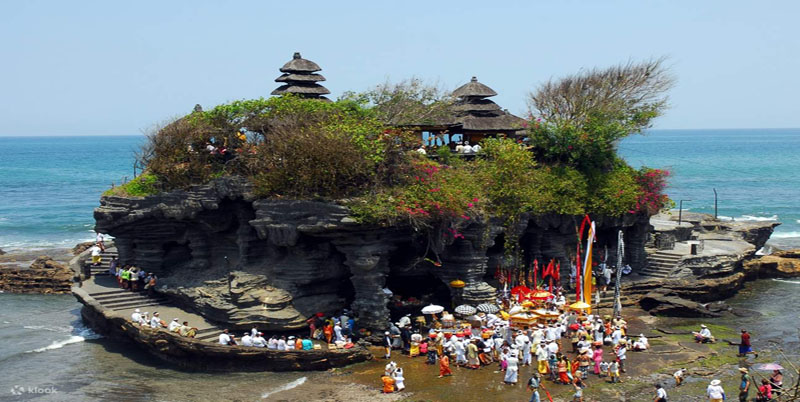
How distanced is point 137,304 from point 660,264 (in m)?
24.5

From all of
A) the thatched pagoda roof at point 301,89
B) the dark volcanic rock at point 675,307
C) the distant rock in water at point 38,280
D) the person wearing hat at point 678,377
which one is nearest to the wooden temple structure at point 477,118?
the thatched pagoda roof at point 301,89

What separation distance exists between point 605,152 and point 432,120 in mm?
8572

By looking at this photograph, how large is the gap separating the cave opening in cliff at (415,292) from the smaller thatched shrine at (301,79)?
933 centimetres

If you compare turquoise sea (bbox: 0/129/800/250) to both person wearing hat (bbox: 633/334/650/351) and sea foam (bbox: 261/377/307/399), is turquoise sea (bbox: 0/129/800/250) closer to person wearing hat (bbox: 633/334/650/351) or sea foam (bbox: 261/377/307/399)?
person wearing hat (bbox: 633/334/650/351)

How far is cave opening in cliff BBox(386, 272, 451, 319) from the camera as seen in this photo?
109ft

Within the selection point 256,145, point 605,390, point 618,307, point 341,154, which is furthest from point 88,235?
point 605,390

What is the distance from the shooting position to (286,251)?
104ft

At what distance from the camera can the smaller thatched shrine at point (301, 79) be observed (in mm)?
36812

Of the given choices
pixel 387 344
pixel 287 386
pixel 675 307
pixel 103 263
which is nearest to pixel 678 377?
pixel 675 307

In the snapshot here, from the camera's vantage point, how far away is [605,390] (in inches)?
1011

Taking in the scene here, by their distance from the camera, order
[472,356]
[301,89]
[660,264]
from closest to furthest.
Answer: [472,356]
[301,89]
[660,264]

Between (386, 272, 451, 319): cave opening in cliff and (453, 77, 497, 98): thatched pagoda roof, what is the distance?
9499 mm

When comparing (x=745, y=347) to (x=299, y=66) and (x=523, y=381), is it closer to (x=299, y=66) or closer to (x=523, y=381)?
(x=523, y=381)

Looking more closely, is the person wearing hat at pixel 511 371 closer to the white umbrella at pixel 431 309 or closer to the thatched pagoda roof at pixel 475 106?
the white umbrella at pixel 431 309
